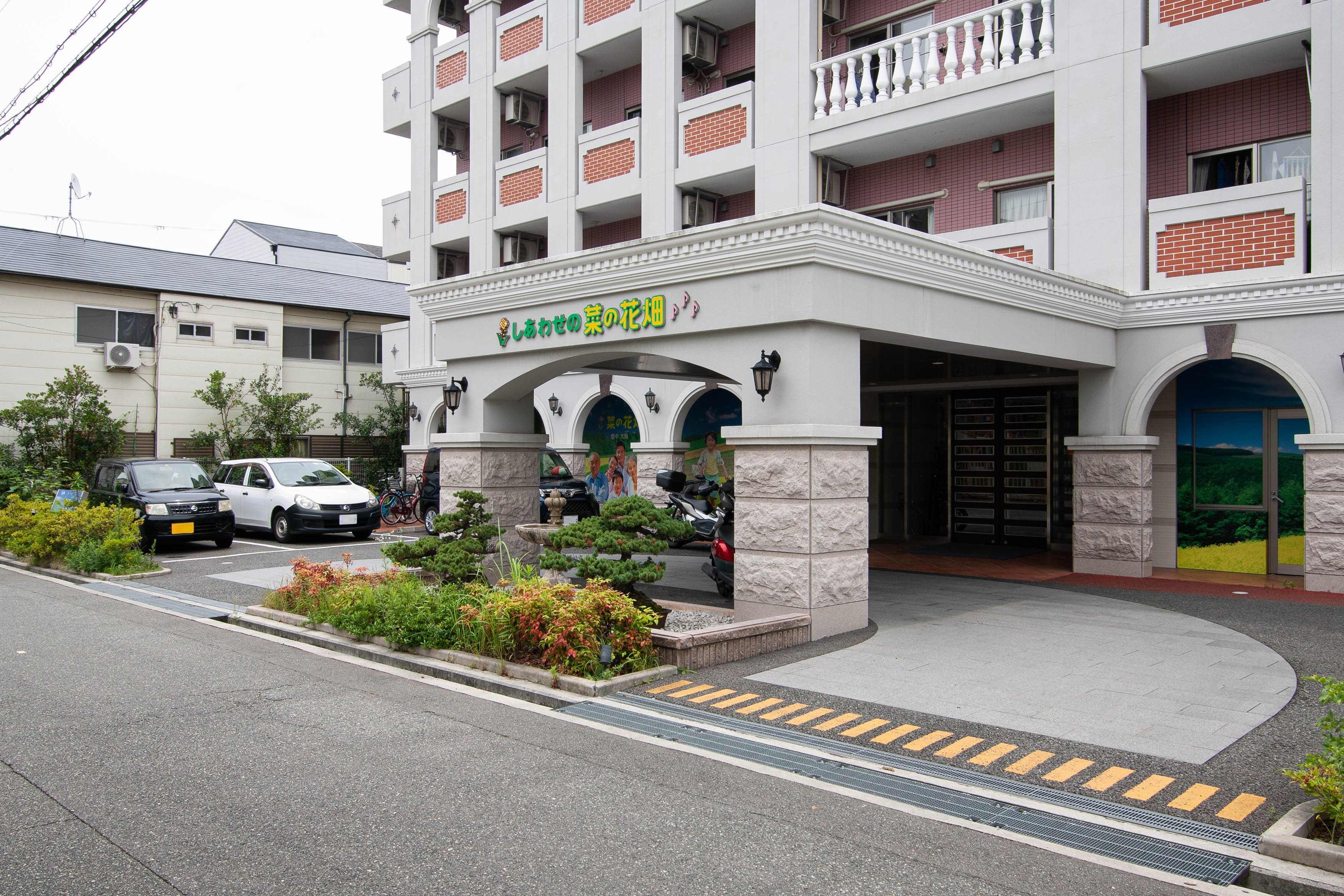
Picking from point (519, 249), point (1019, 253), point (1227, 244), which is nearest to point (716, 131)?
point (519, 249)

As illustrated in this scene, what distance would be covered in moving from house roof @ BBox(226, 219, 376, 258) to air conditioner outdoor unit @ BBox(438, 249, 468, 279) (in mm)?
18652

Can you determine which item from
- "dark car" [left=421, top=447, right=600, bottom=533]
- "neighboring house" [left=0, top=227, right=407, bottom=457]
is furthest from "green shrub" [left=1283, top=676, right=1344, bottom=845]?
"neighboring house" [left=0, top=227, right=407, bottom=457]

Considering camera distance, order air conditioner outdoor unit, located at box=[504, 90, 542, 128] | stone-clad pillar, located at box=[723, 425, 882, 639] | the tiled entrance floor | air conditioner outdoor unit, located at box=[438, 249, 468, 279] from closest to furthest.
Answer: the tiled entrance floor
stone-clad pillar, located at box=[723, 425, 882, 639]
air conditioner outdoor unit, located at box=[504, 90, 542, 128]
air conditioner outdoor unit, located at box=[438, 249, 468, 279]

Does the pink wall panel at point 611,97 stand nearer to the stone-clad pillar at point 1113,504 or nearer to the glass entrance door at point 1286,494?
the stone-clad pillar at point 1113,504

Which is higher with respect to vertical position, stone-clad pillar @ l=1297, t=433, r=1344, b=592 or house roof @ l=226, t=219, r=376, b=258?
house roof @ l=226, t=219, r=376, b=258

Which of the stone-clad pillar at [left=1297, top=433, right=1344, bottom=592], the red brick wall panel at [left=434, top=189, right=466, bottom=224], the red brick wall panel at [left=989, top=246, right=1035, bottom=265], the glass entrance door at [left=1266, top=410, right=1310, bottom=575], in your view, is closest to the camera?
the stone-clad pillar at [left=1297, top=433, right=1344, bottom=592]

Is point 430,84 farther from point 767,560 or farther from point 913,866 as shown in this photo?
point 913,866

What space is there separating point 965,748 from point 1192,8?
11.1 metres

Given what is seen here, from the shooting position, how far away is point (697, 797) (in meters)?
5.02

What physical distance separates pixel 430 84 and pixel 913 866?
75.5 ft

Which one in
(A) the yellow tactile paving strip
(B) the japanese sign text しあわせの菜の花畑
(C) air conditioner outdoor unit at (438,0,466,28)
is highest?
(C) air conditioner outdoor unit at (438,0,466,28)

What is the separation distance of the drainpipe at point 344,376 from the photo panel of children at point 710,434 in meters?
13.1

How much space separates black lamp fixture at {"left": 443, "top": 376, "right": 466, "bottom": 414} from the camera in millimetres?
12461

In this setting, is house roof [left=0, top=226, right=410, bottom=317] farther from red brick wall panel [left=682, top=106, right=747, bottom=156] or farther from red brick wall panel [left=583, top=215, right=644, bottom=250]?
red brick wall panel [left=682, top=106, right=747, bottom=156]
